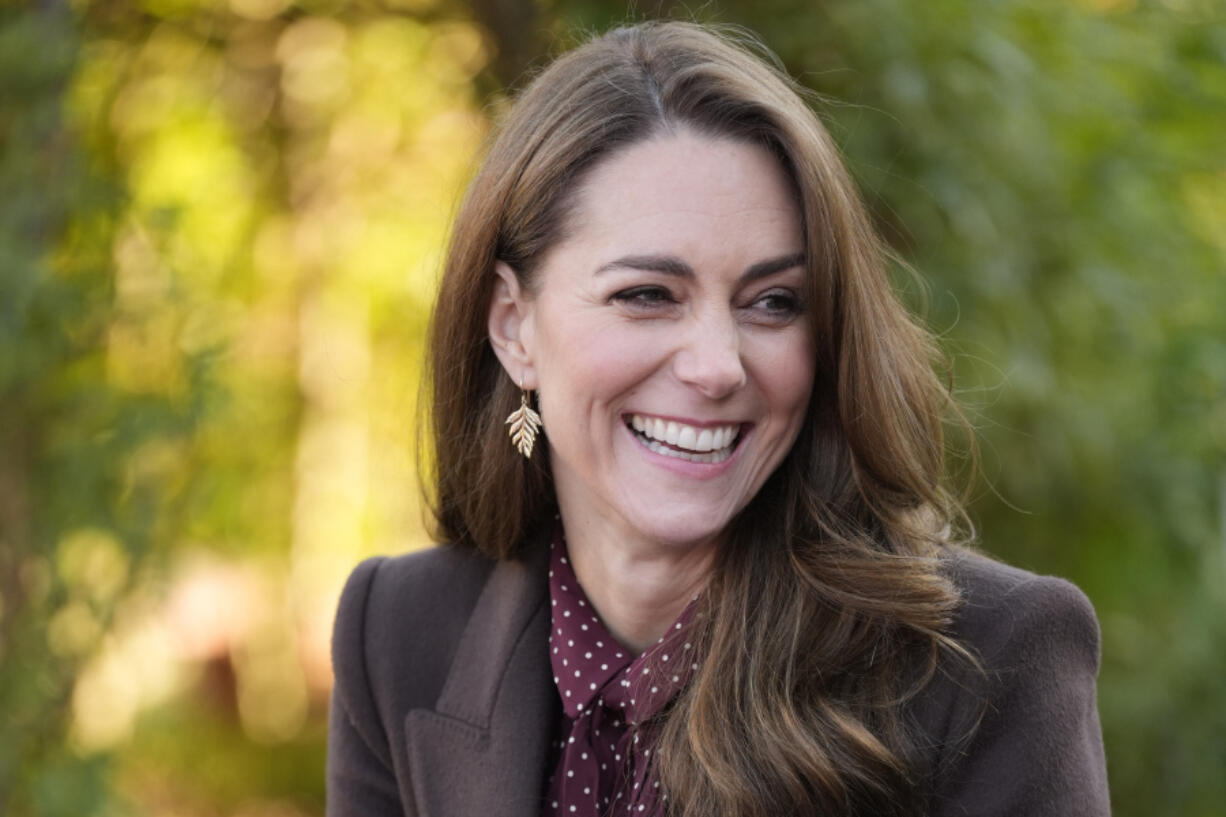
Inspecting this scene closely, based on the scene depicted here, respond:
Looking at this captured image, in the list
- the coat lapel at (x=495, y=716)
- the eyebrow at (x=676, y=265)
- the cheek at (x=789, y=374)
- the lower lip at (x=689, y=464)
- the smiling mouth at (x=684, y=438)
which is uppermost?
the eyebrow at (x=676, y=265)

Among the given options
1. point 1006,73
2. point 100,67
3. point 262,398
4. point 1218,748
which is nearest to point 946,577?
point 1006,73

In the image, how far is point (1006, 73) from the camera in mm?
2865

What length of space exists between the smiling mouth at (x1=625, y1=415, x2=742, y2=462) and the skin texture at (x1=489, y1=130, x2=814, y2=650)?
0.01 metres

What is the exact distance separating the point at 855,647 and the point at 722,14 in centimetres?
147

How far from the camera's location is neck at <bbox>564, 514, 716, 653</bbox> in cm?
209

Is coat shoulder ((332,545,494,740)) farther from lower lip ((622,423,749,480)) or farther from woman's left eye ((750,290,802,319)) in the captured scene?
woman's left eye ((750,290,802,319))

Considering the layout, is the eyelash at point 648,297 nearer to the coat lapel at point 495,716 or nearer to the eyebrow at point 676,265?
the eyebrow at point 676,265

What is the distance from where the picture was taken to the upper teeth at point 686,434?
6.23ft

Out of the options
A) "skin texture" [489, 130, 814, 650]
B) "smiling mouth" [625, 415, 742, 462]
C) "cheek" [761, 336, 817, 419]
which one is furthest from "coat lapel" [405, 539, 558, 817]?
"cheek" [761, 336, 817, 419]

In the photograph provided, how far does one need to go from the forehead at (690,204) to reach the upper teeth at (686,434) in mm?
225

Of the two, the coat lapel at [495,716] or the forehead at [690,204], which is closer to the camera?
the forehead at [690,204]

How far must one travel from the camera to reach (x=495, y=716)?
7.15 ft

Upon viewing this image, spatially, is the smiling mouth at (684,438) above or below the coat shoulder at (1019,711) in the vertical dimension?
above

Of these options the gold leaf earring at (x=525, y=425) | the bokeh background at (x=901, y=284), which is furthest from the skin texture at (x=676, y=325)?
the bokeh background at (x=901, y=284)
